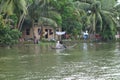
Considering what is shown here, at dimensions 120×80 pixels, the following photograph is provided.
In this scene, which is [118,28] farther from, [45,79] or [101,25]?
[45,79]

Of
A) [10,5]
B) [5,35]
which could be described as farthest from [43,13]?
[5,35]

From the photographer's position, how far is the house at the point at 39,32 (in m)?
50.4

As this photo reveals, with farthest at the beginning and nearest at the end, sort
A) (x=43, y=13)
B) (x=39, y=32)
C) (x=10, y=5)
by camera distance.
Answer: (x=39, y=32)
(x=43, y=13)
(x=10, y=5)

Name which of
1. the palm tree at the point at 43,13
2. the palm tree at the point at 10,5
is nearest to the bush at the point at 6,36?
the palm tree at the point at 10,5

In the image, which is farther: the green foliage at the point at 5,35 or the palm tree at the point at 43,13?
the palm tree at the point at 43,13

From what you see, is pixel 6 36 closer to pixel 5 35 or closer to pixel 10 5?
pixel 5 35

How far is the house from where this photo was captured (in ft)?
165

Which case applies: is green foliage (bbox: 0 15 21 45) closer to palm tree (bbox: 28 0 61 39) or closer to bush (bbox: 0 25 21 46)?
bush (bbox: 0 25 21 46)

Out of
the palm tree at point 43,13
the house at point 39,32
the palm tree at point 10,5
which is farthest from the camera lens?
the house at point 39,32

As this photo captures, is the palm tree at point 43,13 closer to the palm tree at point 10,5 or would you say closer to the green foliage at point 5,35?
the palm tree at point 10,5

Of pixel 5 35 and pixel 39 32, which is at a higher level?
pixel 5 35

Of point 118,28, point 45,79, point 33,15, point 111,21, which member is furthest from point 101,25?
point 45,79

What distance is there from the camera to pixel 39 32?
51.9m

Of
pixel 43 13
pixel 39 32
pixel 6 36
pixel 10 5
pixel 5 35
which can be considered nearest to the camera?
pixel 6 36
